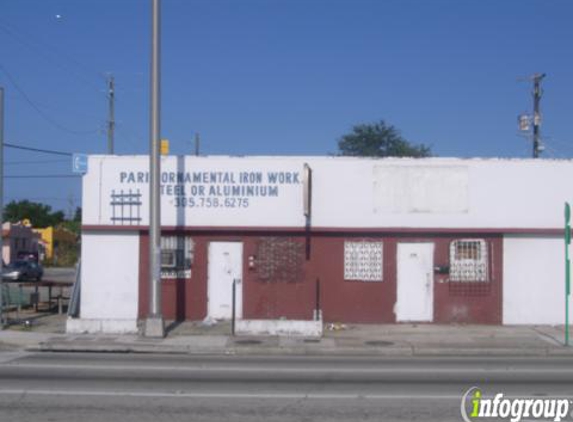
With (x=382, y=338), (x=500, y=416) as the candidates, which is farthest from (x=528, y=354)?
(x=500, y=416)

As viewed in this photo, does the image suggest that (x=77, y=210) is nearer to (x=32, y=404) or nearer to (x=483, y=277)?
(x=483, y=277)

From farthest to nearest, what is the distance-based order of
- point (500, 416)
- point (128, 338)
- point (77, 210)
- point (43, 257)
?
point (77, 210)
point (43, 257)
point (128, 338)
point (500, 416)

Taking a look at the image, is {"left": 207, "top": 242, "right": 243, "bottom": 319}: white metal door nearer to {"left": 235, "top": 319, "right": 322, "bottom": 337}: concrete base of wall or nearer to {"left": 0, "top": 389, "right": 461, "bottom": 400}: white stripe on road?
{"left": 235, "top": 319, "right": 322, "bottom": 337}: concrete base of wall

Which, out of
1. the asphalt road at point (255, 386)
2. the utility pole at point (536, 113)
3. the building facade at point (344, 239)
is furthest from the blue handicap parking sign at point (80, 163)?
the utility pole at point (536, 113)

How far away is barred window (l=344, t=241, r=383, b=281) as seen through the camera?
23328mm

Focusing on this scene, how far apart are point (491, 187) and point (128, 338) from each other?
10288mm

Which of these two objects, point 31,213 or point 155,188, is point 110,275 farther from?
point 31,213

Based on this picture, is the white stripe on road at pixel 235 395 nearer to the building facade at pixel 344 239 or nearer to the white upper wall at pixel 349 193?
the building facade at pixel 344 239

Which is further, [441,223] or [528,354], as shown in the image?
[441,223]

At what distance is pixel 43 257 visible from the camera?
77.9m

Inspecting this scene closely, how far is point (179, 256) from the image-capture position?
23.5 metres

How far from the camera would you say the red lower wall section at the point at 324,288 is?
23312 mm

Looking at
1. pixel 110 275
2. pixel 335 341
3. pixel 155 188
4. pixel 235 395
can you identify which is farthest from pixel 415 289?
pixel 235 395

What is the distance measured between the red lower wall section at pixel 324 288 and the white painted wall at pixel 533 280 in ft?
0.86
